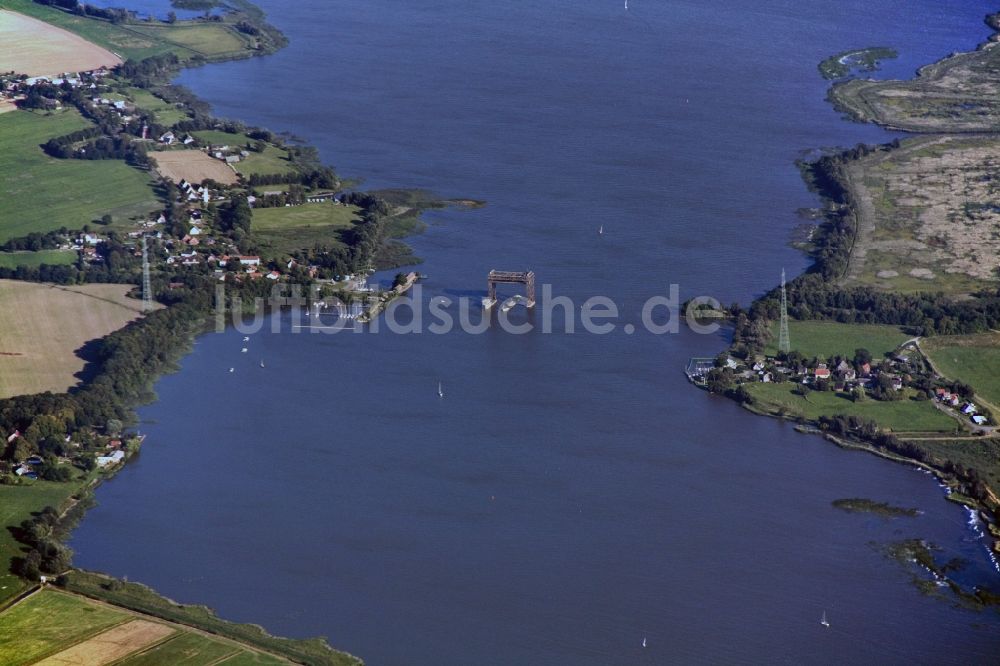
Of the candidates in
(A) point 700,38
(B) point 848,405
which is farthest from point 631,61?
(B) point 848,405

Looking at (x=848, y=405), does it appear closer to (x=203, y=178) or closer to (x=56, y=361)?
(x=56, y=361)

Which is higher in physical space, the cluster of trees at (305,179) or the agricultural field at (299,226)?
the cluster of trees at (305,179)

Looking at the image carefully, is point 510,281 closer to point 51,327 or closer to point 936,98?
point 51,327

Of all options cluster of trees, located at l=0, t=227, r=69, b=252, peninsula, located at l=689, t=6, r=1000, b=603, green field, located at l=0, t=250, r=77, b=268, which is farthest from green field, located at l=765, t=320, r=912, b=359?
cluster of trees, located at l=0, t=227, r=69, b=252

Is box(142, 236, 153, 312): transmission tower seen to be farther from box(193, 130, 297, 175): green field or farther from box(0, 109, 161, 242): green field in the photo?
box(193, 130, 297, 175): green field

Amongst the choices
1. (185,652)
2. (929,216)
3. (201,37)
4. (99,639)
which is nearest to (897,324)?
(929,216)

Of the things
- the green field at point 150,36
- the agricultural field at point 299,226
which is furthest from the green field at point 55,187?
the green field at point 150,36

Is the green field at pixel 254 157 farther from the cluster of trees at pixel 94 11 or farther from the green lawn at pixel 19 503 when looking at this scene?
the green lawn at pixel 19 503
